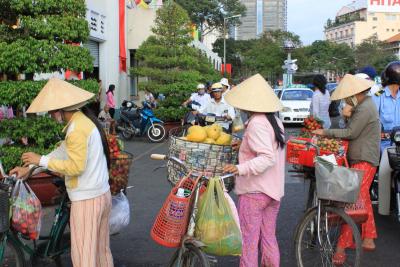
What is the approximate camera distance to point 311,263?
454 centimetres

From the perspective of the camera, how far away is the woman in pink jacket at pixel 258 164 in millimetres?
3789

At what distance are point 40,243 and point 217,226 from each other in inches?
66.8

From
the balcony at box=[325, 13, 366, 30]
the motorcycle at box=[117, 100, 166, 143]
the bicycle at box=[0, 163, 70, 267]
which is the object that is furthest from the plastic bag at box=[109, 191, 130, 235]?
the balcony at box=[325, 13, 366, 30]

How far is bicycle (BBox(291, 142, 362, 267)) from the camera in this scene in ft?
14.1

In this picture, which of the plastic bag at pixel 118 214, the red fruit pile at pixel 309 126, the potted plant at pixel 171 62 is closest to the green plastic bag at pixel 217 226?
the plastic bag at pixel 118 214

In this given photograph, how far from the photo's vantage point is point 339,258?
14.6 ft

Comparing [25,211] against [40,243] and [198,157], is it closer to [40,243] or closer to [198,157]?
[40,243]

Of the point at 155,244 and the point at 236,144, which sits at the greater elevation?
the point at 236,144

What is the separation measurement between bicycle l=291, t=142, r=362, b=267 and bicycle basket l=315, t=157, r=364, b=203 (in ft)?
0.32

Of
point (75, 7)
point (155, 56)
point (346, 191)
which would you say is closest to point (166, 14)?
point (155, 56)

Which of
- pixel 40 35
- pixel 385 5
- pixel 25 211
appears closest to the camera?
pixel 25 211

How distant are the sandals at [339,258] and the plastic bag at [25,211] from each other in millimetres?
2485

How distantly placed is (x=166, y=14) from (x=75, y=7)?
10.0 meters

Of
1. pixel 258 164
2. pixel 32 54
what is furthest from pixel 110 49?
pixel 258 164
